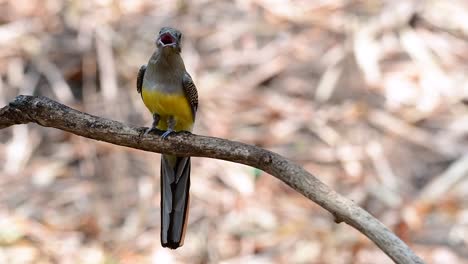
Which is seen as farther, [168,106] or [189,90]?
[189,90]

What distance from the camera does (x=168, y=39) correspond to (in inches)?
169

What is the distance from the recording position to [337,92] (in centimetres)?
789

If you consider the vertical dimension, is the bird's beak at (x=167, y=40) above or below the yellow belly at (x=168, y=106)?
above

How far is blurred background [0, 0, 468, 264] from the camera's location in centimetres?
645

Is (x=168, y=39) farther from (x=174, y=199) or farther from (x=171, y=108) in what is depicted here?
(x=174, y=199)

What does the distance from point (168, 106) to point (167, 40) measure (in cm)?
36

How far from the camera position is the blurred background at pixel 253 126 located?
6449mm

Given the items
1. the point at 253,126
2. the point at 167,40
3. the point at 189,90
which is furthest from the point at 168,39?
the point at 253,126

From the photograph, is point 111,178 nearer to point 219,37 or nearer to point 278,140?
point 278,140

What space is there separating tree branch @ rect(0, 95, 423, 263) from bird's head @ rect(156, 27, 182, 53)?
64 centimetres

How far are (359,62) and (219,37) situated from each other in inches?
59.3

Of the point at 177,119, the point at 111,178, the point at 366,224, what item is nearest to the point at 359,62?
the point at 111,178

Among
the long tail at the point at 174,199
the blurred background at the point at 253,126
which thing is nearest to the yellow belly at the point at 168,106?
the long tail at the point at 174,199

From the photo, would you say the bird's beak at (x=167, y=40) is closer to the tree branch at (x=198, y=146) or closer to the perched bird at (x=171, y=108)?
the perched bird at (x=171, y=108)
